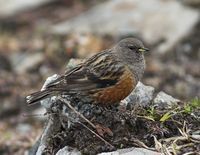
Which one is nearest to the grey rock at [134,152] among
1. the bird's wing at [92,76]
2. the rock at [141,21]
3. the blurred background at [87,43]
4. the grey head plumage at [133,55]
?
the bird's wing at [92,76]

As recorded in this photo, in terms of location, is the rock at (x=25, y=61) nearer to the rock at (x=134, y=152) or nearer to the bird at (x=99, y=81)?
the bird at (x=99, y=81)

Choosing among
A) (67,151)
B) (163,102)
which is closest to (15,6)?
(163,102)

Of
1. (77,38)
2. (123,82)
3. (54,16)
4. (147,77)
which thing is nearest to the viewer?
(123,82)

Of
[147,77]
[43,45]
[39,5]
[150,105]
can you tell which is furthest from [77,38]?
[150,105]

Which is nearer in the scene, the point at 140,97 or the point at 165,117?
the point at 165,117

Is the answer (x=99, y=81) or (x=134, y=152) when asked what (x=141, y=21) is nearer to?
(x=99, y=81)

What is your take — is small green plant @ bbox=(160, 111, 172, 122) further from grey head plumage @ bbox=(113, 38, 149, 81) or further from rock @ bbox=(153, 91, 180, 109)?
grey head plumage @ bbox=(113, 38, 149, 81)

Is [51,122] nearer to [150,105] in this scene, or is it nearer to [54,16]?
[150,105]
